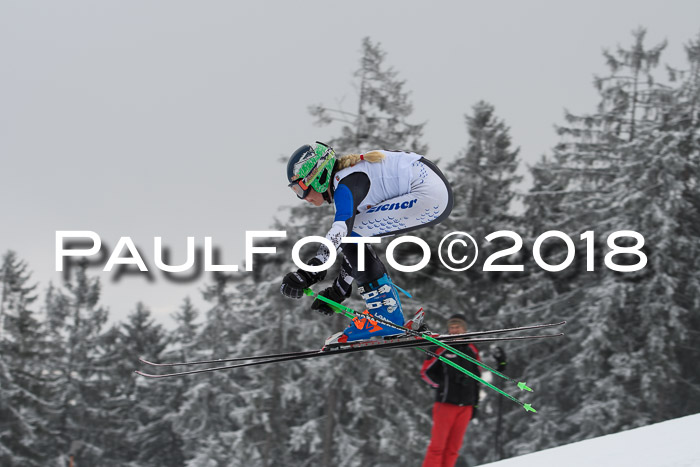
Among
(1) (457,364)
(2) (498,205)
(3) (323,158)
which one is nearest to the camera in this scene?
(3) (323,158)

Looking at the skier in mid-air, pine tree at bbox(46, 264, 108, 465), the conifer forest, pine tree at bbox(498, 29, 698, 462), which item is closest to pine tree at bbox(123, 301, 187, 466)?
pine tree at bbox(46, 264, 108, 465)

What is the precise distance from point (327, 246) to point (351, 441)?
14955 millimetres

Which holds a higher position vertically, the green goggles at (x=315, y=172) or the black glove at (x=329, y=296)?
the green goggles at (x=315, y=172)

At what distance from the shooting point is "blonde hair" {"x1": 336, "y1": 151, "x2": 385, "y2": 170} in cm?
460

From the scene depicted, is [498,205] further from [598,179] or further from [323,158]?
[323,158]

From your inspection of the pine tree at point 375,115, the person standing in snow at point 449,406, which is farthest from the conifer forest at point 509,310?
the person standing in snow at point 449,406

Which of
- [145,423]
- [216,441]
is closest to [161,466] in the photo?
[145,423]

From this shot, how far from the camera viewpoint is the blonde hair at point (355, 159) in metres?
4.60

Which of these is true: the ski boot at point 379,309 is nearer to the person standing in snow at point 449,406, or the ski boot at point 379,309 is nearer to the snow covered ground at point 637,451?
the person standing in snow at point 449,406

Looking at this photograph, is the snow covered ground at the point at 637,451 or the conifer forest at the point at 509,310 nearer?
the snow covered ground at the point at 637,451

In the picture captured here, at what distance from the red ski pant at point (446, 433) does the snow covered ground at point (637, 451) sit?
1.60 feet

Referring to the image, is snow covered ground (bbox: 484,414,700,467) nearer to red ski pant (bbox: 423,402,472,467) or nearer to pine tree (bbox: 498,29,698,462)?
red ski pant (bbox: 423,402,472,467)

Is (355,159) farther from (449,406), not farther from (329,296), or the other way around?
(449,406)

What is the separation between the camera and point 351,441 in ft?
59.8
